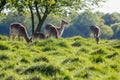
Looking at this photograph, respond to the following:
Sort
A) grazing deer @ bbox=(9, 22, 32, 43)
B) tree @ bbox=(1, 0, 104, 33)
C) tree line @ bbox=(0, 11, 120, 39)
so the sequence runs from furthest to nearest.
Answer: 1. tree line @ bbox=(0, 11, 120, 39)
2. tree @ bbox=(1, 0, 104, 33)
3. grazing deer @ bbox=(9, 22, 32, 43)

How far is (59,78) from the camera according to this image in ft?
39.3

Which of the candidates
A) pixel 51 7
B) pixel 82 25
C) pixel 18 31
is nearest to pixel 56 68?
pixel 18 31

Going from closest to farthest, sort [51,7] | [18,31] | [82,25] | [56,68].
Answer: [56,68] < [18,31] < [51,7] < [82,25]

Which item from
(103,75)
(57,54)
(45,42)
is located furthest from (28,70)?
(45,42)

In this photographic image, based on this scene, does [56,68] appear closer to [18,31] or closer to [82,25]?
[18,31]

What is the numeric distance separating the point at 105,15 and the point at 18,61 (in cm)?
18421

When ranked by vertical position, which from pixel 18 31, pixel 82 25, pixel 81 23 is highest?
pixel 18 31

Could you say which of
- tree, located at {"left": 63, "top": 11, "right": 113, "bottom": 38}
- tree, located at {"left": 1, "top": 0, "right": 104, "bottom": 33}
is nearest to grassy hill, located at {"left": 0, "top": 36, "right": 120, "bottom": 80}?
tree, located at {"left": 1, "top": 0, "right": 104, "bottom": 33}

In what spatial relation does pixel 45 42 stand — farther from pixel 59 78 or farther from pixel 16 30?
pixel 59 78

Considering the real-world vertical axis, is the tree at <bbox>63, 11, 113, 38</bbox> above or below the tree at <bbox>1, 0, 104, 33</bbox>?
below

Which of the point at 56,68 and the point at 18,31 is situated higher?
the point at 56,68

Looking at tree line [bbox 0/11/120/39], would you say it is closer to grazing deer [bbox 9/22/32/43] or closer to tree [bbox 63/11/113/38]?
tree [bbox 63/11/113/38]

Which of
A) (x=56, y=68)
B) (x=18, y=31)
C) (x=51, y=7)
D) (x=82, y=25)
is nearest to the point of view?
(x=56, y=68)

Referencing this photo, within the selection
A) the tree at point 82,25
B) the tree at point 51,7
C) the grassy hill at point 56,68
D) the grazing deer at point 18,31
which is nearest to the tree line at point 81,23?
the tree at point 82,25
